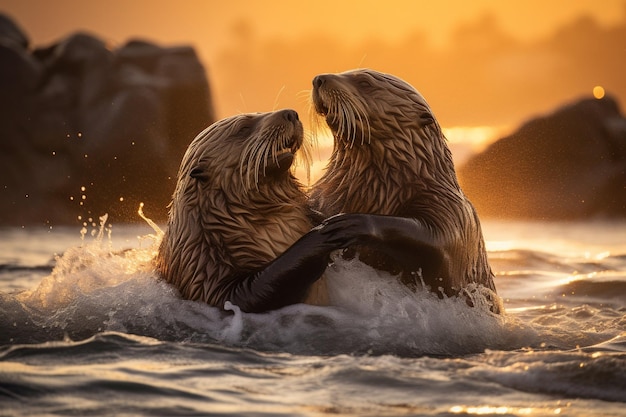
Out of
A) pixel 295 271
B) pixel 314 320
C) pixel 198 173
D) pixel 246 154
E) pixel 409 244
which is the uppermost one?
pixel 246 154

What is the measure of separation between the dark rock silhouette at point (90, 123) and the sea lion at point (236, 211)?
18.5m

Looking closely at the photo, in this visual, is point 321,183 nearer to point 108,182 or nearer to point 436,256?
point 436,256

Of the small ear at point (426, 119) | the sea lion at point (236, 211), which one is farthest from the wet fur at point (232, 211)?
the small ear at point (426, 119)

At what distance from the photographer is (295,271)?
17.4 ft

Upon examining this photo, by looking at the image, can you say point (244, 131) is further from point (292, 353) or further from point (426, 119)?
point (292, 353)

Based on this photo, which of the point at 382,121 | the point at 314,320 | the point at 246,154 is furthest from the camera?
→ the point at 382,121

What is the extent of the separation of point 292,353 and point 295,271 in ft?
1.46

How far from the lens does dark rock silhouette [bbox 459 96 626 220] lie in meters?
23.1

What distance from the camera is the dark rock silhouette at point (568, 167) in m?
23.1

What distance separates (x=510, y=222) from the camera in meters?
22.4

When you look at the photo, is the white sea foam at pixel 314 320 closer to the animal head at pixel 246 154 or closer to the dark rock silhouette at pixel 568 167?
the animal head at pixel 246 154

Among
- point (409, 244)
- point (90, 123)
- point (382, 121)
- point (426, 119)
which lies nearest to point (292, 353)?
point (409, 244)

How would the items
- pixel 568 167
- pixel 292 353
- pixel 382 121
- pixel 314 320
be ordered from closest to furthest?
pixel 292 353 → pixel 314 320 → pixel 382 121 → pixel 568 167

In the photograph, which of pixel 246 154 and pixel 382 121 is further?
pixel 382 121
